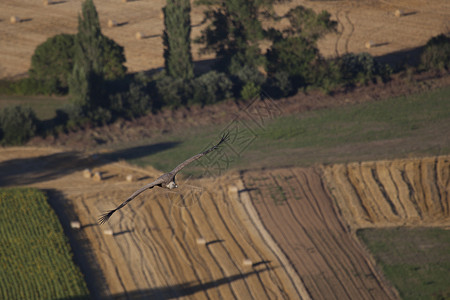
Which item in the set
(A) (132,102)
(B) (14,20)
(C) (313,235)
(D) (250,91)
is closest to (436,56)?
(D) (250,91)

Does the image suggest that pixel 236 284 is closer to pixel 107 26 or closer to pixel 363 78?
pixel 363 78

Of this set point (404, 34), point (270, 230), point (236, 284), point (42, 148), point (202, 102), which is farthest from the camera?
point (404, 34)

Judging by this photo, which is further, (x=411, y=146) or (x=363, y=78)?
(x=363, y=78)

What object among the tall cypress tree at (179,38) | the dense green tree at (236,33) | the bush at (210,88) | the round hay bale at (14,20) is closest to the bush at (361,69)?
the dense green tree at (236,33)

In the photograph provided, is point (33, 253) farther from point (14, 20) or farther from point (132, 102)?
point (14, 20)

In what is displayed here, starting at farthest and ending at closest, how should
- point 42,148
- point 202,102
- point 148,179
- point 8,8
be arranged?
point 8,8, point 202,102, point 42,148, point 148,179

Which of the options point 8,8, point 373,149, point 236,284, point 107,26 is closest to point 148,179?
point 236,284

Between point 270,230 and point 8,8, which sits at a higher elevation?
point 8,8

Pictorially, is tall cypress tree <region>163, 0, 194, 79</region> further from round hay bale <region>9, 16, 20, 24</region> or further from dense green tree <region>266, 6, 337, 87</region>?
round hay bale <region>9, 16, 20, 24</region>
